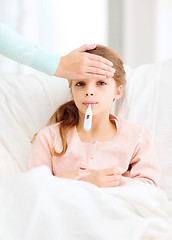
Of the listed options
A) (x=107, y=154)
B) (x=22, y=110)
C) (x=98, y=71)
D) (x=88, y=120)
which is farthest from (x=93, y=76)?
(x=22, y=110)

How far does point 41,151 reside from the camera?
1.24 metres

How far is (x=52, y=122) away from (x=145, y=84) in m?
0.37

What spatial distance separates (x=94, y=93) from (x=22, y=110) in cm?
35

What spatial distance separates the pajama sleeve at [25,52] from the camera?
44.5 inches

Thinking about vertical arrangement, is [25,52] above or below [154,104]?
above

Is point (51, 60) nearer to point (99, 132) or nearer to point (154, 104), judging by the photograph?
point (99, 132)

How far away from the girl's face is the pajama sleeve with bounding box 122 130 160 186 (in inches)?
6.7

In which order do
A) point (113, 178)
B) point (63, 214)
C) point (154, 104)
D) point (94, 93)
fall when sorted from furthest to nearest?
point (154, 104) → point (94, 93) → point (113, 178) → point (63, 214)

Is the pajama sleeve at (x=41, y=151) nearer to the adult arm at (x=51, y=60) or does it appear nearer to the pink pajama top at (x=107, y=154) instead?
the pink pajama top at (x=107, y=154)

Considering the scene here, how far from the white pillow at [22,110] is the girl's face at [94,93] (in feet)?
0.82

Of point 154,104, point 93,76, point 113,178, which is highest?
point 93,76

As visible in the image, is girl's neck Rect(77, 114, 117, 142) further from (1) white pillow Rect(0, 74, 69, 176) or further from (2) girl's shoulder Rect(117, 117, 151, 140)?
(1) white pillow Rect(0, 74, 69, 176)

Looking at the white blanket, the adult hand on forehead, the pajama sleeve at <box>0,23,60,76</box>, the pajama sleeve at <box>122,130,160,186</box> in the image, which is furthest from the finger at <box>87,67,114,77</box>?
the white blanket

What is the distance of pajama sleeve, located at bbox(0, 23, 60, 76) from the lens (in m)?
1.13
